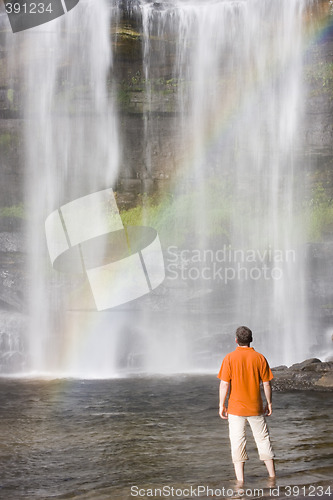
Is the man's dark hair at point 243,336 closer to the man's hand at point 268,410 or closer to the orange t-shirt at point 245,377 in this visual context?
the orange t-shirt at point 245,377

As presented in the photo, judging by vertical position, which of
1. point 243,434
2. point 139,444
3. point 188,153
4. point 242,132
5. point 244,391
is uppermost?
point 242,132

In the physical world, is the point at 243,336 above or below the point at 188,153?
below

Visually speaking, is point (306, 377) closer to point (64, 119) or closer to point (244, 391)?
point (244, 391)

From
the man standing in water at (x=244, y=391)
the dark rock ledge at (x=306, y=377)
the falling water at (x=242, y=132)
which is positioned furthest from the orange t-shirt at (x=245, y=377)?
the falling water at (x=242, y=132)

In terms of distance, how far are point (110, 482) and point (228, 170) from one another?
18.9 meters

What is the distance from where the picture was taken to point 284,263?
78.5 feet

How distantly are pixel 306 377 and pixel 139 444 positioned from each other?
6752mm

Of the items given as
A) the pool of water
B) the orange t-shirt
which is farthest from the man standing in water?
the pool of water

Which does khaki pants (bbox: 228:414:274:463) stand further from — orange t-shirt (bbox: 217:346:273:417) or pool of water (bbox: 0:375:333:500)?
pool of water (bbox: 0:375:333:500)

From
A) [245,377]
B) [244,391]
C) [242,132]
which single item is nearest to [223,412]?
[244,391]

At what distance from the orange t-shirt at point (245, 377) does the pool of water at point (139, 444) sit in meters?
0.82

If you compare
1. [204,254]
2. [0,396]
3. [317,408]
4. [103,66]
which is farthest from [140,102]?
[317,408]

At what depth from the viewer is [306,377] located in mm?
14883

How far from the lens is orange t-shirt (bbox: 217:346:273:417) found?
647cm
